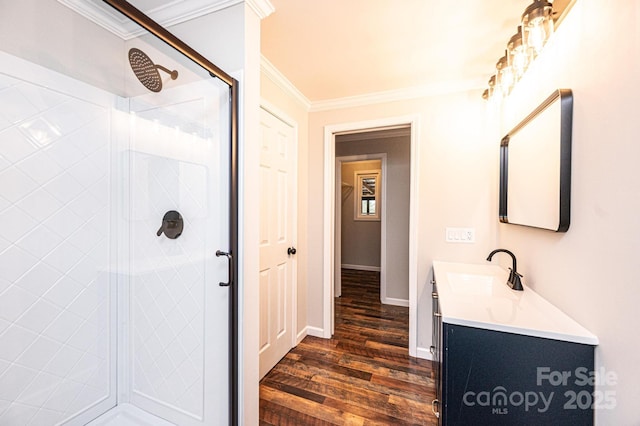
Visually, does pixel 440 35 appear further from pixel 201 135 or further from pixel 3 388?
pixel 3 388

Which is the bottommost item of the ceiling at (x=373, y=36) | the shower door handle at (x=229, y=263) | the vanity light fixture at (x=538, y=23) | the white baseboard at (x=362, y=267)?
the white baseboard at (x=362, y=267)

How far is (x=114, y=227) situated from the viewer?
1.55m

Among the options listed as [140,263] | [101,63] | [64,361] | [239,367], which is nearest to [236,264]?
[239,367]

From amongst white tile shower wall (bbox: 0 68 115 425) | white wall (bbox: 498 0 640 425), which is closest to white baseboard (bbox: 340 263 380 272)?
white wall (bbox: 498 0 640 425)

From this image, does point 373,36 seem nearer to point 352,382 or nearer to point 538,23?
point 538,23

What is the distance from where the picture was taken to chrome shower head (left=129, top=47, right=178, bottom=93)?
131 centimetres

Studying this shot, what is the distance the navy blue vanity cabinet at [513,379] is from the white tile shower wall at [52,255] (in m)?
1.89

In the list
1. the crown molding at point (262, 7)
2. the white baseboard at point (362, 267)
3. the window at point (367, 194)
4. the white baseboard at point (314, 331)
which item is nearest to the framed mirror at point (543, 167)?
the crown molding at point (262, 7)

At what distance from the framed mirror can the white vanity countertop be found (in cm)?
37

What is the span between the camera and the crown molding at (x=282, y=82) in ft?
6.45

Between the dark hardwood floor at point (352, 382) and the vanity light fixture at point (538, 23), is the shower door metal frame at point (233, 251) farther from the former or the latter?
the vanity light fixture at point (538, 23)

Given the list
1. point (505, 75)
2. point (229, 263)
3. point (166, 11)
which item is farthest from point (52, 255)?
point (505, 75)

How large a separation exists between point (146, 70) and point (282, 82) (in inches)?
43.6

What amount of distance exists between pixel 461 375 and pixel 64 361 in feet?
6.45
